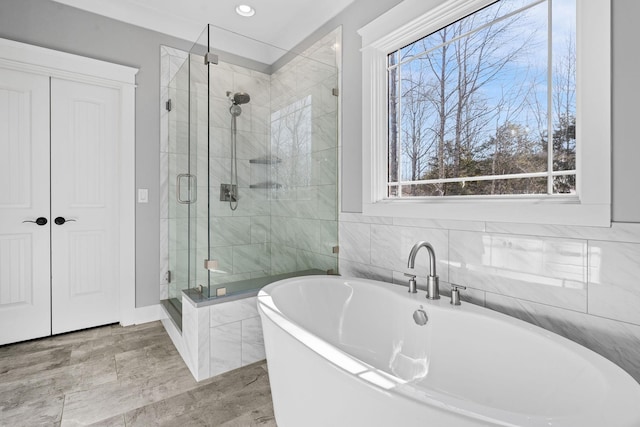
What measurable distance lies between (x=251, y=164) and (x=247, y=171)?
56 millimetres

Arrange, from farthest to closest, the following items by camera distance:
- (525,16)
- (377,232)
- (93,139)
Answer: (93,139), (377,232), (525,16)

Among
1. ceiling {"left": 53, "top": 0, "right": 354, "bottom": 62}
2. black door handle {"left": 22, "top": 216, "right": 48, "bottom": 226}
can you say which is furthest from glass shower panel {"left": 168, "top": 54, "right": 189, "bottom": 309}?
black door handle {"left": 22, "top": 216, "right": 48, "bottom": 226}

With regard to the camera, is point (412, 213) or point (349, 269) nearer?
point (412, 213)

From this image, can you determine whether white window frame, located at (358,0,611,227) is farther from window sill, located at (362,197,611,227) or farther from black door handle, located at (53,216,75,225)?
black door handle, located at (53,216,75,225)

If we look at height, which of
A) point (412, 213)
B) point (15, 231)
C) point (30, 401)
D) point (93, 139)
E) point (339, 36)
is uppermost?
point (339, 36)

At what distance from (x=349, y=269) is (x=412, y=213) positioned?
0.70m

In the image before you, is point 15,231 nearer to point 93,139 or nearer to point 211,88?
point 93,139

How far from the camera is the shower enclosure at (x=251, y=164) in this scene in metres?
2.07

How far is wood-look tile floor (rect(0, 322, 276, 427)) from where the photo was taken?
61.2 inches

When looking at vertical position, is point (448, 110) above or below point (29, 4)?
below

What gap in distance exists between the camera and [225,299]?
1.96 meters

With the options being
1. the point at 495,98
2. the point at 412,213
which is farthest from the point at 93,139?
the point at 495,98

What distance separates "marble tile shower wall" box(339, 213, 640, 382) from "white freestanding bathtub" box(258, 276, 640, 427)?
0.21 metres

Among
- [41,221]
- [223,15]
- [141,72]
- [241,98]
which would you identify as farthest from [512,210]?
[41,221]
